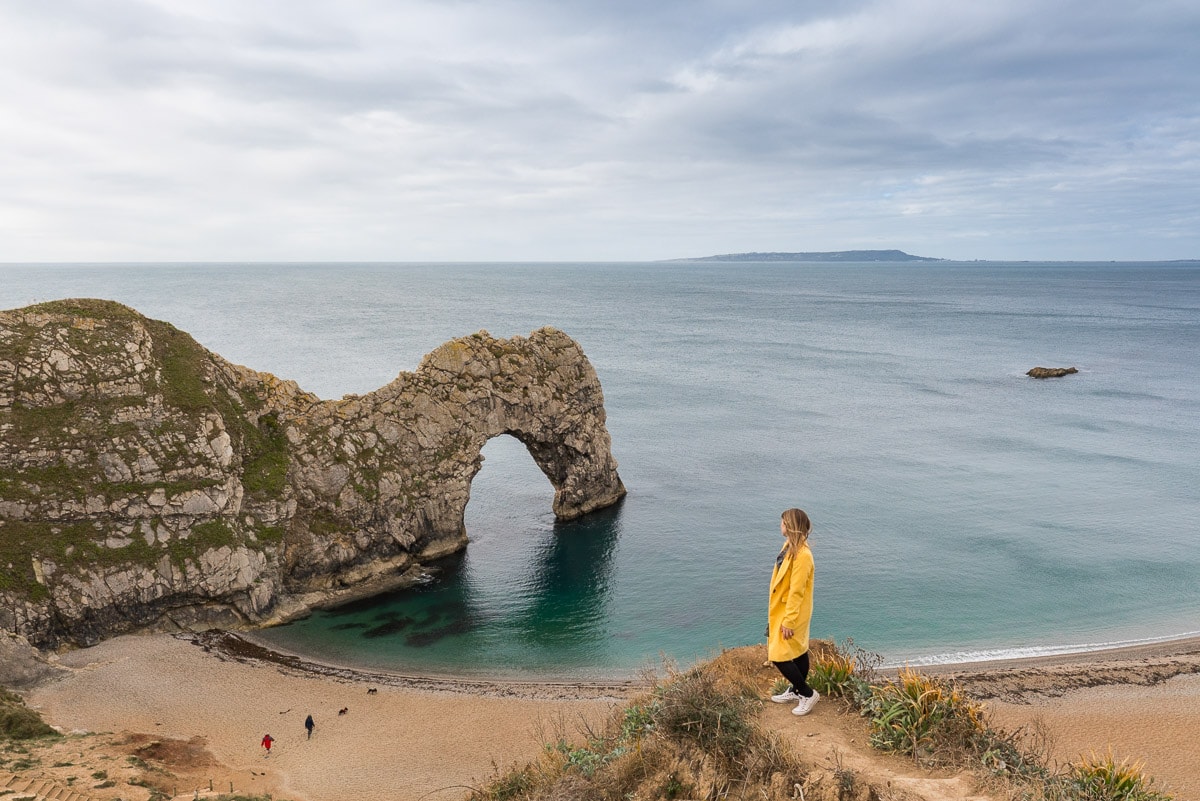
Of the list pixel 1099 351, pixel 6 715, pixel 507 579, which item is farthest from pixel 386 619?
pixel 1099 351

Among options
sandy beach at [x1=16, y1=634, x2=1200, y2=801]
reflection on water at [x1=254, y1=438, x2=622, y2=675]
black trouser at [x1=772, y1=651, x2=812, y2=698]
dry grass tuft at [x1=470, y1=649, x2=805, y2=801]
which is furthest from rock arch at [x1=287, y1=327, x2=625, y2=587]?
black trouser at [x1=772, y1=651, x2=812, y2=698]

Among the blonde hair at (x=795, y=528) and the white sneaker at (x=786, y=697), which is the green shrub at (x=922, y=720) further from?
the blonde hair at (x=795, y=528)

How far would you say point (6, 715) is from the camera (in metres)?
20.5

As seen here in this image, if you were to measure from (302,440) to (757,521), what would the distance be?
24730mm

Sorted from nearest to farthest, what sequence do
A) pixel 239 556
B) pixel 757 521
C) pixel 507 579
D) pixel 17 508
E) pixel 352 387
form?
pixel 17 508 → pixel 239 556 → pixel 507 579 → pixel 757 521 → pixel 352 387

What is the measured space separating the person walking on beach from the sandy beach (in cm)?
1057

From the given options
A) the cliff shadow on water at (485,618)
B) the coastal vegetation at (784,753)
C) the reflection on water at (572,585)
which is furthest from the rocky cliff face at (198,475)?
the coastal vegetation at (784,753)

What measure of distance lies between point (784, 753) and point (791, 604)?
194cm

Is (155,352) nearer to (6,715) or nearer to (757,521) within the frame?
(6,715)

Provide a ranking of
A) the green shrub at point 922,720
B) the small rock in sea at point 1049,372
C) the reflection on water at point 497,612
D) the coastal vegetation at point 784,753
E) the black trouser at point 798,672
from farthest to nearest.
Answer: the small rock in sea at point 1049,372, the reflection on water at point 497,612, the black trouser at point 798,672, the green shrub at point 922,720, the coastal vegetation at point 784,753

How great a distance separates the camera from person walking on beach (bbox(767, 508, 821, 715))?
33.9 ft

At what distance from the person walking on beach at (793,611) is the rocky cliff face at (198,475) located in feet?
84.1

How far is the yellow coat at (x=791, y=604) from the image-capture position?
10406 mm

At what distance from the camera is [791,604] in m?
10.6
